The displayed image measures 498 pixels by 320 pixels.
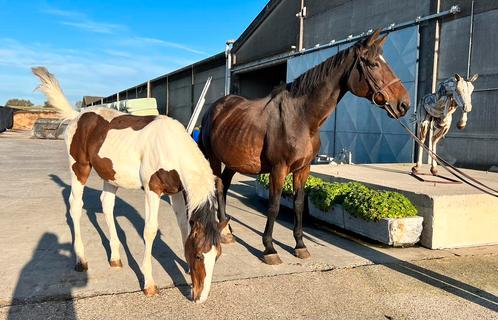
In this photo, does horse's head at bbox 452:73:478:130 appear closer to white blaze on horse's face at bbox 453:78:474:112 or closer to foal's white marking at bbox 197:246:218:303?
white blaze on horse's face at bbox 453:78:474:112

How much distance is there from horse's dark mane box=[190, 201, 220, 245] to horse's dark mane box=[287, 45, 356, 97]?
2.11 m

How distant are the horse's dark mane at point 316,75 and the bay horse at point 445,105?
2.51 m

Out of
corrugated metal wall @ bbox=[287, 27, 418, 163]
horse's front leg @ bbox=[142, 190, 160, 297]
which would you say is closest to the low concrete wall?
horse's front leg @ bbox=[142, 190, 160, 297]

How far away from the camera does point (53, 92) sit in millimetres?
4633

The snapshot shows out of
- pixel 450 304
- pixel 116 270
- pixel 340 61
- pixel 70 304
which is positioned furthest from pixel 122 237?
pixel 450 304

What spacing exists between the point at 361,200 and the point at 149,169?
10.7 ft

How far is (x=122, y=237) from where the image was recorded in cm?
569

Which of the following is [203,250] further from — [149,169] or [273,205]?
[273,205]

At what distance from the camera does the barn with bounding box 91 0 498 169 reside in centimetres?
991

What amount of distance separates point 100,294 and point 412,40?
11278mm

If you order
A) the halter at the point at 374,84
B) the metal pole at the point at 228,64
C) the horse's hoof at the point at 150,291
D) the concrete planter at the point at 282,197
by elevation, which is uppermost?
the metal pole at the point at 228,64

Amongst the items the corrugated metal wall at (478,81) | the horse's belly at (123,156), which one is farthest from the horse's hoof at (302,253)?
the corrugated metal wall at (478,81)

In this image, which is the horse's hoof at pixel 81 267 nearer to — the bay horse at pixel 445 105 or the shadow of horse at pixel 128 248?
the shadow of horse at pixel 128 248

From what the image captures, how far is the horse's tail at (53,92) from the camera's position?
4617mm
